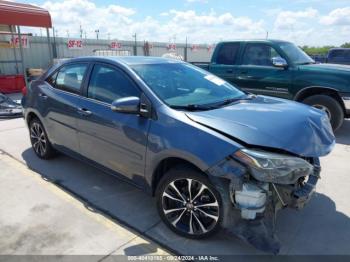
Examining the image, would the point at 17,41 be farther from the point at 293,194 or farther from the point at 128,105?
the point at 293,194

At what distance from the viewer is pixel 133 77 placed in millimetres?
3367

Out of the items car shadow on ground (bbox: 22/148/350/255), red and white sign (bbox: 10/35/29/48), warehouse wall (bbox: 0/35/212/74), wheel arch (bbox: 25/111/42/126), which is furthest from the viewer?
warehouse wall (bbox: 0/35/212/74)

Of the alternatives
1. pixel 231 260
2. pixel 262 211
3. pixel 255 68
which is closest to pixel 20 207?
pixel 231 260

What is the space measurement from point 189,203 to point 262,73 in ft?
16.2

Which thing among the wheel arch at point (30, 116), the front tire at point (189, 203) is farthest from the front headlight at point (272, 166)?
the wheel arch at point (30, 116)

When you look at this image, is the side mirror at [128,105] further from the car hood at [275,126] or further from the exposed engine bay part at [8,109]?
the exposed engine bay part at [8,109]

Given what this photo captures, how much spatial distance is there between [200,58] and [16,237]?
1094 inches

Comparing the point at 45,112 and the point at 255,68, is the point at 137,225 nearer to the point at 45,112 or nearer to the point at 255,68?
the point at 45,112

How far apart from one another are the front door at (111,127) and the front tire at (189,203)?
1.27 ft

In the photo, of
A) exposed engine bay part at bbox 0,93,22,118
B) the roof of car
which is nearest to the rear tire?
the roof of car

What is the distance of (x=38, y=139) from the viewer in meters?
4.98

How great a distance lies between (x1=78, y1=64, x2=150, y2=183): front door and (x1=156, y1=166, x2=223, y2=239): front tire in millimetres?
389

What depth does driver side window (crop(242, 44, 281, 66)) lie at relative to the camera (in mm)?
7066

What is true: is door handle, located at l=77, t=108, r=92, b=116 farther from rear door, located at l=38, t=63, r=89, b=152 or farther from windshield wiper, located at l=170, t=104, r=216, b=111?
windshield wiper, located at l=170, t=104, r=216, b=111
